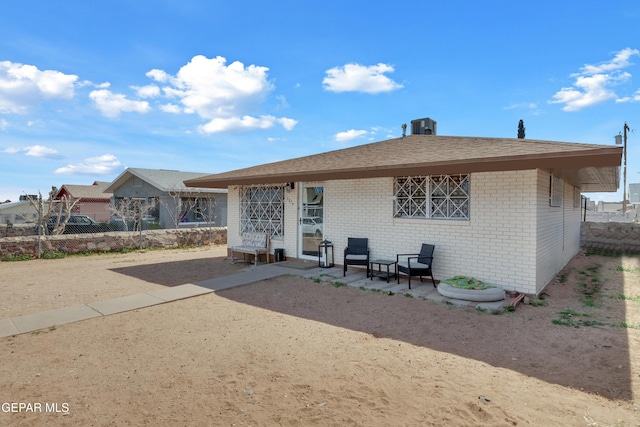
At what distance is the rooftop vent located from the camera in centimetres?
1144

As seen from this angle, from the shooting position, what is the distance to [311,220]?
10.0 m

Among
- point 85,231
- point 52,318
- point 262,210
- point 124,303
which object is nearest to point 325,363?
point 124,303

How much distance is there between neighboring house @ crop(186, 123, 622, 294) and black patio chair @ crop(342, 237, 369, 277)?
0.61 ft

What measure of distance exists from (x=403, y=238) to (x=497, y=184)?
90.3 inches

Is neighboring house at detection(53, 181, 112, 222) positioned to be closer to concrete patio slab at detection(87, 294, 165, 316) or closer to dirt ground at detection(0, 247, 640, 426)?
dirt ground at detection(0, 247, 640, 426)

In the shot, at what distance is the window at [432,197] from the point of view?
7.29 meters

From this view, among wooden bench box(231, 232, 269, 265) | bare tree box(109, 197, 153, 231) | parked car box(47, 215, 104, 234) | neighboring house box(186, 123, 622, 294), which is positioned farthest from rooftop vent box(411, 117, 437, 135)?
parked car box(47, 215, 104, 234)

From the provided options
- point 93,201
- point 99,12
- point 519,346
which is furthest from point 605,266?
point 93,201

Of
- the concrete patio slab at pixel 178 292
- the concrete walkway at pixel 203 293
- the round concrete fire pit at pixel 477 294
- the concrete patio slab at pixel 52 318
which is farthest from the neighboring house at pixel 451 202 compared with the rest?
the concrete patio slab at pixel 52 318

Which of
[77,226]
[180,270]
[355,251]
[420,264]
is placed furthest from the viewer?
[77,226]

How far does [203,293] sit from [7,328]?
2.89m

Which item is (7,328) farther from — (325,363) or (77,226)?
(77,226)

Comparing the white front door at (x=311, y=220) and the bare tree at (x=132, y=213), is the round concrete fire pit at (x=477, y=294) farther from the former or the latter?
the bare tree at (x=132, y=213)

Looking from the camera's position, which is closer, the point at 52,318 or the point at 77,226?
the point at 52,318
